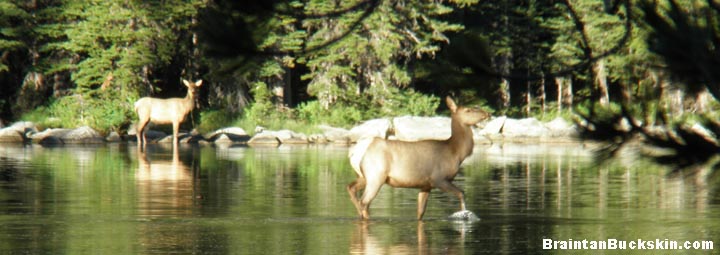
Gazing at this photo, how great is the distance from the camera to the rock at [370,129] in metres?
48.5

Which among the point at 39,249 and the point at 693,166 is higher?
the point at 693,166

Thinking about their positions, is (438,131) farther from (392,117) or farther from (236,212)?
(236,212)

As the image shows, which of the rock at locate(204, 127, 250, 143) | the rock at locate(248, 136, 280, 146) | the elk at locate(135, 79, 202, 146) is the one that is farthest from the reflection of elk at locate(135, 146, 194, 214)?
the rock at locate(204, 127, 250, 143)

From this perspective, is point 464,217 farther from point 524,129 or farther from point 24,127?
point 524,129

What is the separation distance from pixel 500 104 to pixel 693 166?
172ft

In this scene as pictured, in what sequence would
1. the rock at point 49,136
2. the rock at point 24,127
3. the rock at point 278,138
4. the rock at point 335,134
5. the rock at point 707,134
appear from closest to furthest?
1. the rock at point 707,134
2. the rock at point 49,136
3. the rock at point 24,127
4. the rock at point 278,138
5. the rock at point 335,134

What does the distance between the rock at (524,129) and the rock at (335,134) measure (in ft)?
23.1

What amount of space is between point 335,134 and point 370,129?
1.34m

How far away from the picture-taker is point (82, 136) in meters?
44.0

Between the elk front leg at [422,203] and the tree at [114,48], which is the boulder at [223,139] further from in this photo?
the elk front leg at [422,203]

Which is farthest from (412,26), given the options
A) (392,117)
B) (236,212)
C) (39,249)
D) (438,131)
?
(39,249)

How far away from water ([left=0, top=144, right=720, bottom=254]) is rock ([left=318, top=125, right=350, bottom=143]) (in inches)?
783

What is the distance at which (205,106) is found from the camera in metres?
57.7

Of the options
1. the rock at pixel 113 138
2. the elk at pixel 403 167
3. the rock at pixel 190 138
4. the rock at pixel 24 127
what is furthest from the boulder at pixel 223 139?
the elk at pixel 403 167
